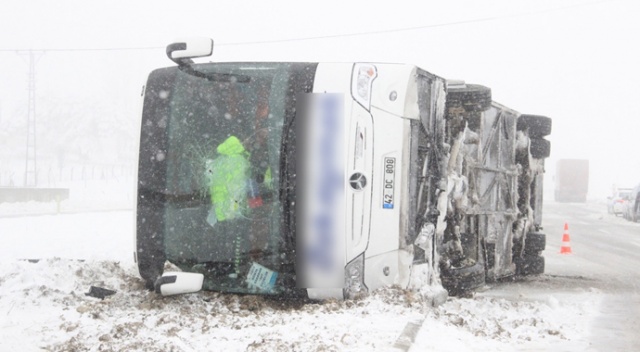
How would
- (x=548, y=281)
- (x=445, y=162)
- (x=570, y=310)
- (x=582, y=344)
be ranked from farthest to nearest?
(x=548, y=281), (x=570, y=310), (x=445, y=162), (x=582, y=344)

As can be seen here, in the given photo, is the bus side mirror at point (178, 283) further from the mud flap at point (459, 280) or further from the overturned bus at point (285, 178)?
the mud flap at point (459, 280)

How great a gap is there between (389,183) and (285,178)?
776 mm

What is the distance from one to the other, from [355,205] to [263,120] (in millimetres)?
952

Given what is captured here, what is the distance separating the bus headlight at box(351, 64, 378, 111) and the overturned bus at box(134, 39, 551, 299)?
11mm

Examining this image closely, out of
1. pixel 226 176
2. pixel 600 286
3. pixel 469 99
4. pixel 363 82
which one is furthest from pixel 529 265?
pixel 226 176

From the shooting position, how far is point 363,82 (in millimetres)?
5082

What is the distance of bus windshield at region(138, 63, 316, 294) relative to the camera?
16.3 feet

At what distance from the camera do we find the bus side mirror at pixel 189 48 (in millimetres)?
5051

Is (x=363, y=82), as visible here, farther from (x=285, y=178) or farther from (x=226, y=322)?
(x=226, y=322)

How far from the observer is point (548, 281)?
9070 mm

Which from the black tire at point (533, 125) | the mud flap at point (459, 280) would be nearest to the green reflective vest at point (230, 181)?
the mud flap at point (459, 280)

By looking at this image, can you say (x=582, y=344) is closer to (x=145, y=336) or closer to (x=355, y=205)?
(x=355, y=205)

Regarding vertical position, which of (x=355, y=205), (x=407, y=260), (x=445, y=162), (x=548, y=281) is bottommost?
(x=548, y=281)

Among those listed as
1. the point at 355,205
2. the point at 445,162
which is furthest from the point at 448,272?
the point at 355,205
